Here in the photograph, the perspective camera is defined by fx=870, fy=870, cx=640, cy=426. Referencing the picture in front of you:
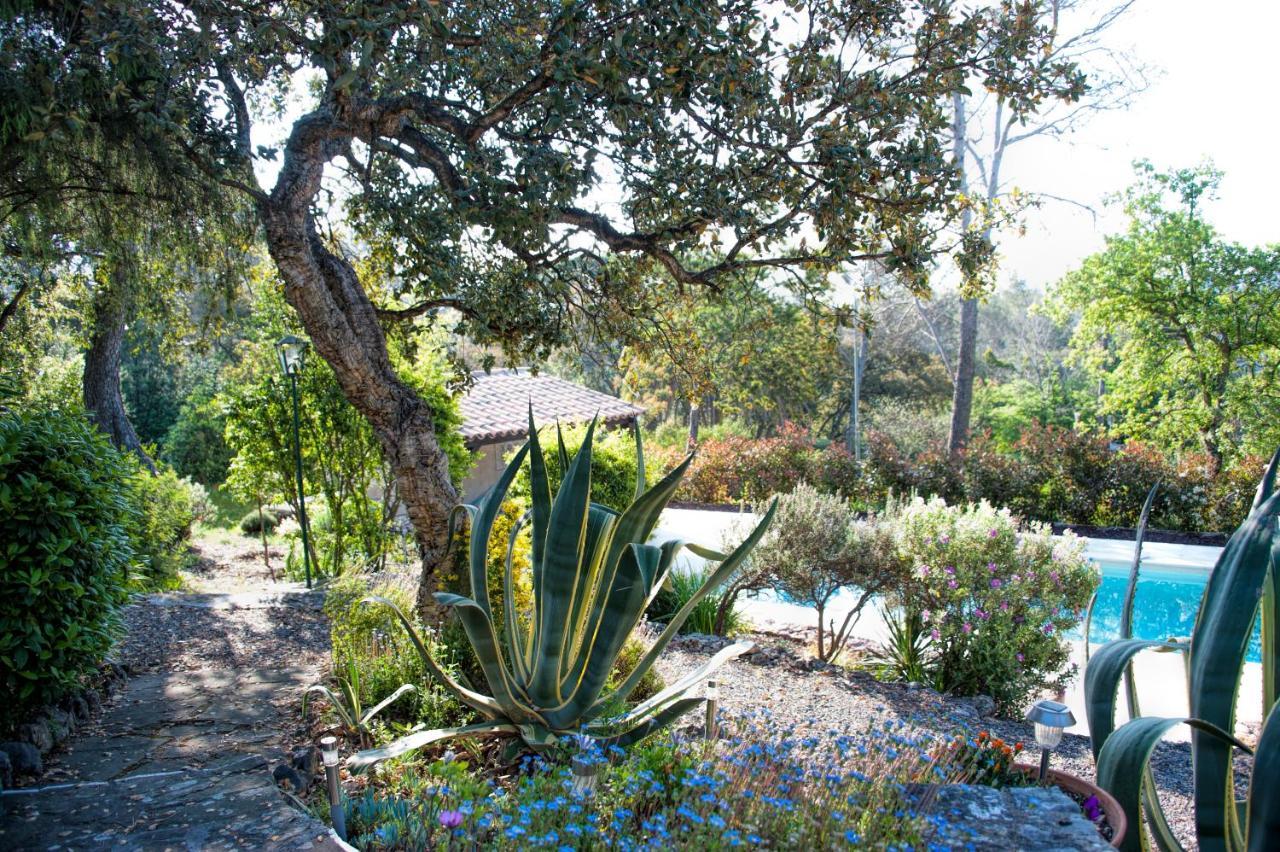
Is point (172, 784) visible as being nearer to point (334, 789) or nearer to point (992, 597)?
point (334, 789)

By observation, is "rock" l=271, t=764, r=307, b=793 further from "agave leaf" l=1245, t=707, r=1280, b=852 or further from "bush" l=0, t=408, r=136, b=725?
"agave leaf" l=1245, t=707, r=1280, b=852

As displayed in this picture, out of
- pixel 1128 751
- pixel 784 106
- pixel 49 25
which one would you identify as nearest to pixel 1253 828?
pixel 1128 751

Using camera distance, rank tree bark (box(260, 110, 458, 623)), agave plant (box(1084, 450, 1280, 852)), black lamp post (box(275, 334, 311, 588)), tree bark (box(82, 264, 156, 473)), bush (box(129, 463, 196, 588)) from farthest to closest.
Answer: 1. tree bark (box(82, 264, 156, 473))
2. bush (box(129, 463, 196, 588))
3. black lamp post (box(275, 334, 311, 588))
4. tree bark (box(260, 110, 458, 623))
5. agave plant (box(1084, 450, 1280, 852))

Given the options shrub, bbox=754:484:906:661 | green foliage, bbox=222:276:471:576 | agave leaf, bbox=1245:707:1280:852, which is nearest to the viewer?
agave leaf, bbox=1245:707:1280:852

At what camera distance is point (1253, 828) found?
2.08 m

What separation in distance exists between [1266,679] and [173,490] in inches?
431

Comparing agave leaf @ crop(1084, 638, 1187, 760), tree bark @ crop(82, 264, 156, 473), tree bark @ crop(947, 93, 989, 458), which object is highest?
tree bark @ crop(947, 93, 989, 458)

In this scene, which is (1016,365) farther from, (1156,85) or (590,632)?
(590,632)

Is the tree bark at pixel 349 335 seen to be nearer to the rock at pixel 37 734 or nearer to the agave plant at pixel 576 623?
the agave plant at pixel 576 623

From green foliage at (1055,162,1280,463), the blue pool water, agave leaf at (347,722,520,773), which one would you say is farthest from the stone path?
green foliage at (1055,162,1280,463)

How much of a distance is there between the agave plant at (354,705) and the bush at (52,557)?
98 cm

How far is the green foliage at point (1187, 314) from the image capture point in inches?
563

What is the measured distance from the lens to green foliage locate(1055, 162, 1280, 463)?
1430 cm

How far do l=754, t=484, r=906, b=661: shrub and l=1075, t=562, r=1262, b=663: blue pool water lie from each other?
13.6 ft
